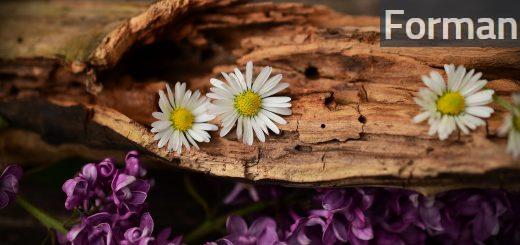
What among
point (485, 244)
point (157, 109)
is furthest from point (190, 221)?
point (485, 244)

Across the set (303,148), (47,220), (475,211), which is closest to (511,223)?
(475,211)

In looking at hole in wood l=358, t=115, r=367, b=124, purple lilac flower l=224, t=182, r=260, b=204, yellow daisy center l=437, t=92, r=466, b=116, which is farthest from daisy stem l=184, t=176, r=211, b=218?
yellow daisy center l=437, t=92, r=466, b=116

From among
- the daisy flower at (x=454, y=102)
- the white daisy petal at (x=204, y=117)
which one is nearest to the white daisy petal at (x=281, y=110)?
the white daisy petal at (x=204, y=117)

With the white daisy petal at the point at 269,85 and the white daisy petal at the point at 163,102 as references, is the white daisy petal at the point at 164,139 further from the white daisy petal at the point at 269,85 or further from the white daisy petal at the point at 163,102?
the white daisy petal at the point at 269,85

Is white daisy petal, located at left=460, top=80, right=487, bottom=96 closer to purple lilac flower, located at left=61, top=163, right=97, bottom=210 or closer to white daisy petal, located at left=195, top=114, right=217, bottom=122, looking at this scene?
white daisy petal, located at left=195, top=114, right=217, bottom=122

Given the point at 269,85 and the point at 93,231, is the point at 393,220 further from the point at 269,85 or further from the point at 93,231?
the point at 93,231

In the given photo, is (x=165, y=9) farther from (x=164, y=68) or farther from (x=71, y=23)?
(x=71, y=23)

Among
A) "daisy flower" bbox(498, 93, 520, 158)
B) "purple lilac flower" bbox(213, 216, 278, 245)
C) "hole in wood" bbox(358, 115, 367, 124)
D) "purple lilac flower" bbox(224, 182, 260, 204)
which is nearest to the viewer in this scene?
"daisy flower" bbox(498, 93, 520, 158)
